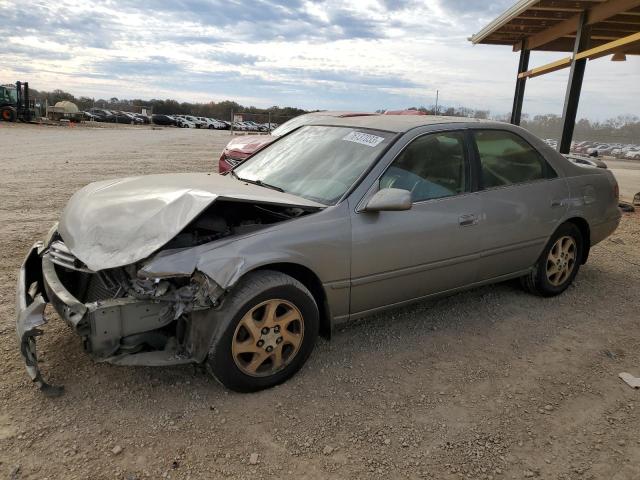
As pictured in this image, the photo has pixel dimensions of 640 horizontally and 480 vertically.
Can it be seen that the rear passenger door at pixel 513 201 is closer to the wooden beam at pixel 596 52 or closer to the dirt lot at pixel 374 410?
the dirt lot at pixel 374 410

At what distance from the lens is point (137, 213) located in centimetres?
→ 300

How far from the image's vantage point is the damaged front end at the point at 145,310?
2.57 m

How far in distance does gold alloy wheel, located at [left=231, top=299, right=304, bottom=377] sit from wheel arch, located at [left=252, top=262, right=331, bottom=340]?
0.21m

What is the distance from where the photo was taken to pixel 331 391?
3.02 meters

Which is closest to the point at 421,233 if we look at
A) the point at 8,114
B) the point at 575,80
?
the point at 575,80

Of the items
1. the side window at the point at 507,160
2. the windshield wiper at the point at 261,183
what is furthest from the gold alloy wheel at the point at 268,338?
the side window at the point at 507,160

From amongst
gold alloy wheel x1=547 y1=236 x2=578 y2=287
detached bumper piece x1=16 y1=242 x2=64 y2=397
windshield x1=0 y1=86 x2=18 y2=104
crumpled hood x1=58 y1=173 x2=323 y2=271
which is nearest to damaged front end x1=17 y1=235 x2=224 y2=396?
detached bumper piece x1=16 y1=242 x2=64 y2=397

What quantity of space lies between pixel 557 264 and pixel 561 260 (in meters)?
0.06

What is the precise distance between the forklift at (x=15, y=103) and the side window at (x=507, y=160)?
38.3 m

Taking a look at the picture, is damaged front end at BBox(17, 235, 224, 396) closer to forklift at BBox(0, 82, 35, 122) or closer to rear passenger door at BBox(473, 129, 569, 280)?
rear passenger door at BBox(473, 129, 569, 280)

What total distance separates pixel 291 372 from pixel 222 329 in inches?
23.4

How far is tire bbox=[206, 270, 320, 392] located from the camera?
274 centimetres

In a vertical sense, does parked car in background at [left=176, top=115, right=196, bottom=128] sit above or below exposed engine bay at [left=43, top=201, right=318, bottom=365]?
above

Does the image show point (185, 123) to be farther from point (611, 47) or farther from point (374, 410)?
point (374, 410)
